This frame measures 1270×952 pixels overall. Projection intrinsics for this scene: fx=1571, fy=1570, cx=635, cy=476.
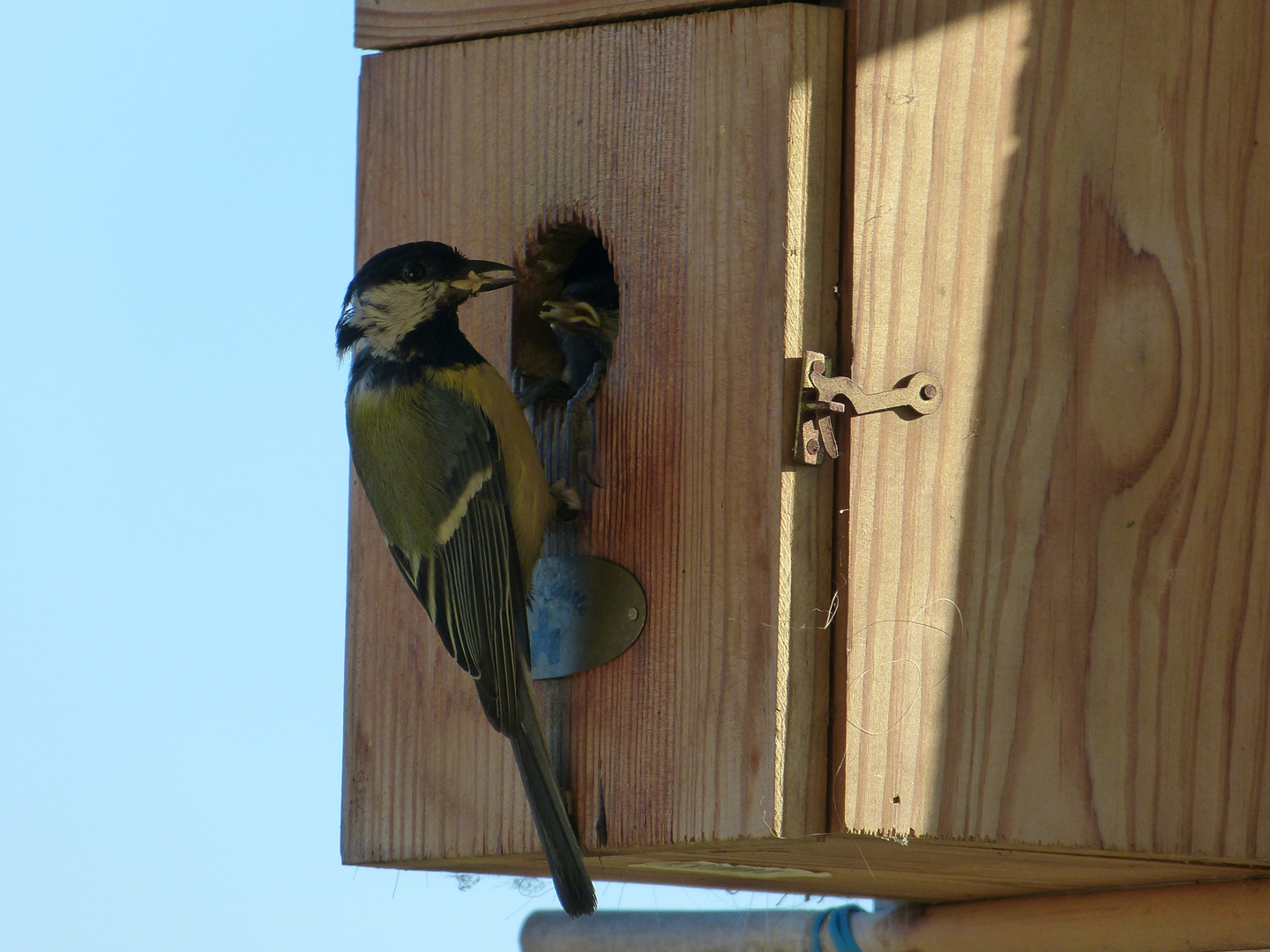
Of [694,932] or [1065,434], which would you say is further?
[694,932]

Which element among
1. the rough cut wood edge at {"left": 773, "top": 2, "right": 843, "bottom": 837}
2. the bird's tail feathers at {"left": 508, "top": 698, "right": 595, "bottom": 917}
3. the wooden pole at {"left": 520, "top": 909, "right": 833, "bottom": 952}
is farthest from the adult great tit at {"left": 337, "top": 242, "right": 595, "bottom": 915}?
the wooden pole at {"left": 520, "top": 909, "right": 833, "bottom": 952}

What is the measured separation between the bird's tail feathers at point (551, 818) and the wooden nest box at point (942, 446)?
0.17 ft

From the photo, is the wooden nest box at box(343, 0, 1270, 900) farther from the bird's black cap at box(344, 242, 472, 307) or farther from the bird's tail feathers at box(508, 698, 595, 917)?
the bird's black cap at box(344, 242, 472, 307)

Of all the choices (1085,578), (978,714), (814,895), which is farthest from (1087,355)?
(814,895)

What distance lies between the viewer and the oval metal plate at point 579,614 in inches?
84.2

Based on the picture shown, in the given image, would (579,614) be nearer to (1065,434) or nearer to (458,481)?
(458,481)

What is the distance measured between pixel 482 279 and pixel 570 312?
161 mm

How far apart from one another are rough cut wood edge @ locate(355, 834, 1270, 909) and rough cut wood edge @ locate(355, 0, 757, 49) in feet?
3.75

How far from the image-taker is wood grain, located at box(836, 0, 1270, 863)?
77.0 inches

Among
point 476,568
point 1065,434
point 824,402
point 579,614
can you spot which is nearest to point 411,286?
point 476,568

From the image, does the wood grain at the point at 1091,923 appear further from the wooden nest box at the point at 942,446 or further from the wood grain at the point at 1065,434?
the wood grain at the point at 1065,434

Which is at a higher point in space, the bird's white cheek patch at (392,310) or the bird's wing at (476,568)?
the bird's white cheek patch at (392,310)

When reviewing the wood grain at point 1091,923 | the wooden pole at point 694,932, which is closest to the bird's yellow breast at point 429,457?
the wooden pole at point 694,932

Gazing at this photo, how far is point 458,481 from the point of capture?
2.39 meters
